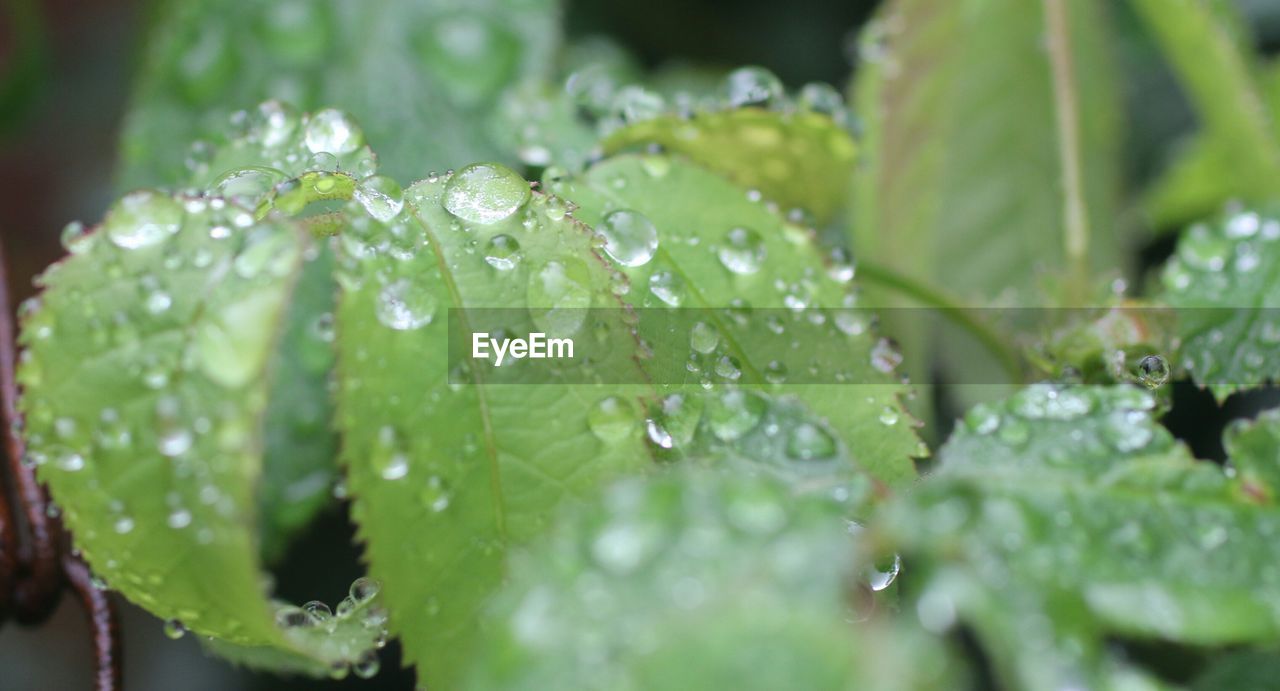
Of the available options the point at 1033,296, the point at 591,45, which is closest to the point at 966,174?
the point at 1033,296

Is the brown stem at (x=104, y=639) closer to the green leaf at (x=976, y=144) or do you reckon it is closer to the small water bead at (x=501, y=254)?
the small water bead at (x=501, y=254)

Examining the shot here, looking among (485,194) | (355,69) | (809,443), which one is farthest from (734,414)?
(355,69)

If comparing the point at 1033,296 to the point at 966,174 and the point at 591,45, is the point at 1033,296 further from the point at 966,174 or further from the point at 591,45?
Result: the point at 591,45

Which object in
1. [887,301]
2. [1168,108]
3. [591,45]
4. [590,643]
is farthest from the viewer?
[1168,108]

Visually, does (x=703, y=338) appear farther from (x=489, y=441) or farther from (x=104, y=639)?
(x=104, y=639)

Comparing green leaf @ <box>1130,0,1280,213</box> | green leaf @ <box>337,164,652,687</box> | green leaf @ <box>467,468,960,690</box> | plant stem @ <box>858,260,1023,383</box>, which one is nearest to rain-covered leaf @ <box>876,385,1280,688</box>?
green leaf @ <box>467,468,960,690</box>

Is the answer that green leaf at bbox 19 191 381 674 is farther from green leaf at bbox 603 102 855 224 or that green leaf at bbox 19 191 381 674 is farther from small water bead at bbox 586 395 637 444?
green leaf at bbox 603 102 855 224

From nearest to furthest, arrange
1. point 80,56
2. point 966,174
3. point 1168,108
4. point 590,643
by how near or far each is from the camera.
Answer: point 590,643, point 966,174, point 1168,108, point 80,56

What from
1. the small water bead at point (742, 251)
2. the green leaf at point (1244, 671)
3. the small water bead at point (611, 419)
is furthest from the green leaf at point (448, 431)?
the green leaf at point (1244, 671)

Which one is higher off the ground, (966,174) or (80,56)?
(966,174)
